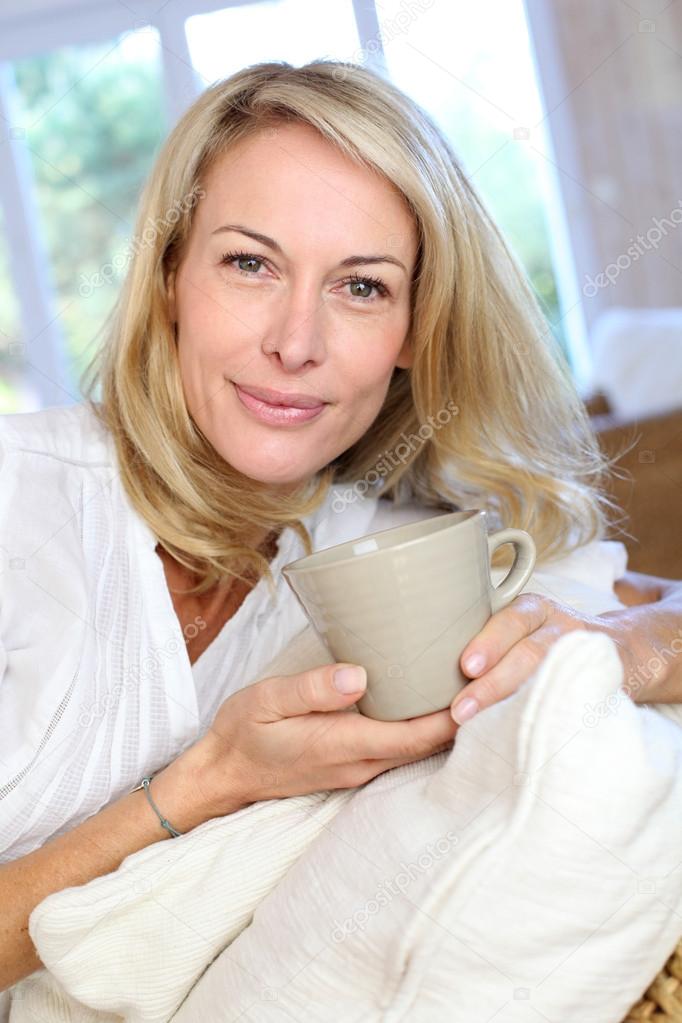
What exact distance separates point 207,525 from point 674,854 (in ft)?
2.48

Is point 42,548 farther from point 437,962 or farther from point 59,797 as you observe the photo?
point 437,962

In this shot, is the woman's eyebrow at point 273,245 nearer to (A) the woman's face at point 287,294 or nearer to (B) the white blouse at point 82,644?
(A) the woman's face at point 287,294

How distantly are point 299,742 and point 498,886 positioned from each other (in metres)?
0.24

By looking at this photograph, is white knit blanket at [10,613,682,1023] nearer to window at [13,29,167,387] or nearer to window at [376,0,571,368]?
window at [376,0,571,368]

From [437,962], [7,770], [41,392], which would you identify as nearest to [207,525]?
[7,770]

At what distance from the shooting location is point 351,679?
2.54 feet

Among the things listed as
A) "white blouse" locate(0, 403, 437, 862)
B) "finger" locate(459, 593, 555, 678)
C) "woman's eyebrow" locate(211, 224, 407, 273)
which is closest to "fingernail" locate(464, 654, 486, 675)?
"finger" locate(459, 593, 555, 678)

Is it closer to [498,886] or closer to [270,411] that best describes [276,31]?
[270,411]

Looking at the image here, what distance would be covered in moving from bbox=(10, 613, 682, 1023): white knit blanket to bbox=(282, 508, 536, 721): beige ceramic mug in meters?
0.07

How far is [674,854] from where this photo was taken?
67 cm

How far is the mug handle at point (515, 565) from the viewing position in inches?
33.5

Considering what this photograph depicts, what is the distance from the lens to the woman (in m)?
1.08

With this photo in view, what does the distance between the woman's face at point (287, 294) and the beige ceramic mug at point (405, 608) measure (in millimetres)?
423

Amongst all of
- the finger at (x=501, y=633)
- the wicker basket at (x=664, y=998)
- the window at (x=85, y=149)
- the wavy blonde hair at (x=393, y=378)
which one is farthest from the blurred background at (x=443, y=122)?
the wicker basket at (x=664, y=998)
